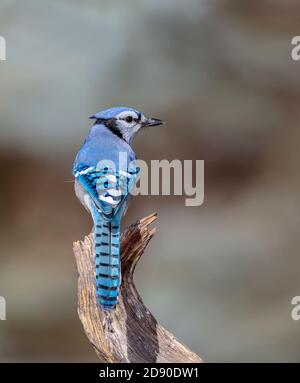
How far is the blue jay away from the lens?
379 cm

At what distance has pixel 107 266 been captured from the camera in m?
3.79

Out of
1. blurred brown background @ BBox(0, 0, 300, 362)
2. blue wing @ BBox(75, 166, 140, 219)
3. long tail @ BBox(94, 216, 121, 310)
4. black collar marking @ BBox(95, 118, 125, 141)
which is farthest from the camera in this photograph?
blurred brown background @ BBox(0, 0, 300, 362)

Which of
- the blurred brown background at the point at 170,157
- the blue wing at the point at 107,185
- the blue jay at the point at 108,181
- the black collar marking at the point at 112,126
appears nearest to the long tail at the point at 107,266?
the blue jay at the point at 108,181

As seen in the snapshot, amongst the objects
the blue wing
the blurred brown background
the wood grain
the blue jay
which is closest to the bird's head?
the blue jay

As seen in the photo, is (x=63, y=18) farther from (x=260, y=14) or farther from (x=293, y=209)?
(x=293, y=209)

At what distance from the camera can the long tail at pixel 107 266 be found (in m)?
3.76

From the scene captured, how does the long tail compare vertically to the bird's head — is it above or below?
below

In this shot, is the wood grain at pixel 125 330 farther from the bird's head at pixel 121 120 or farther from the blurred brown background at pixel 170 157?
the blurred brown background at pixel 170 157

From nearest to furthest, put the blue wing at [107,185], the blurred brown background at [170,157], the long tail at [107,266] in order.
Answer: the long tail at [107,266], the blue wing at [107,185], the blurred brown background at [170,157]

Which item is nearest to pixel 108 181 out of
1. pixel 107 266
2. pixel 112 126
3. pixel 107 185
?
pixel 107 185

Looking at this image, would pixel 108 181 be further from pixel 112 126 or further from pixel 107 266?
pixel 112 126

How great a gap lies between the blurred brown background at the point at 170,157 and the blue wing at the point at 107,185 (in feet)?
11.2

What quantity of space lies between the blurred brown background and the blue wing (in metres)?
3.42

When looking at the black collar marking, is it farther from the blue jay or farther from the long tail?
the long tail
